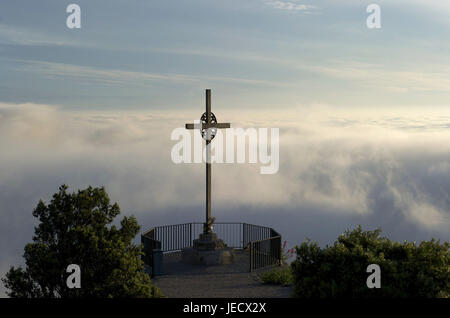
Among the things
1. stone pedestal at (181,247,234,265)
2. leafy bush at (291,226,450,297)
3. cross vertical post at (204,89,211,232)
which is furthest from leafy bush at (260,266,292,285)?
cross vertical post at (204,89,211,232)

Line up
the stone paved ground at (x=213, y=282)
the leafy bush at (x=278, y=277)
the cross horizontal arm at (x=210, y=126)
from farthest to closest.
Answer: the cross horizontal arm at (x=210, y=126)
the leafy bush at (x=278, y=277)
the stone paved ground at (x=213, y=282)

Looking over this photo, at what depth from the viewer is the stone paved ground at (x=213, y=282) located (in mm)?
19016

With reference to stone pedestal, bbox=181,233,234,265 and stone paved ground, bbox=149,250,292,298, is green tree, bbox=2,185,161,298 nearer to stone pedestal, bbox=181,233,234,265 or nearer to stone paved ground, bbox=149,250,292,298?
stone paved ground, bbox=149,250,292,298

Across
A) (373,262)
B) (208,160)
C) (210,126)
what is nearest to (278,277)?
(373,262)

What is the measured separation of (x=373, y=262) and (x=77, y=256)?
8409mm

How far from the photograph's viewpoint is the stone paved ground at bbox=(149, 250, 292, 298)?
1902 centimetres

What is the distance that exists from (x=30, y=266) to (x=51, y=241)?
2.91 ft

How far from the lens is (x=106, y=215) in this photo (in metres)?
16.2

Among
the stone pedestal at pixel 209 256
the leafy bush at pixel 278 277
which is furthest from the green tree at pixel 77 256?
the stone pedestal at pixel 209 256

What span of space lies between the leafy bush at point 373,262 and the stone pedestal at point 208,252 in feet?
24.3

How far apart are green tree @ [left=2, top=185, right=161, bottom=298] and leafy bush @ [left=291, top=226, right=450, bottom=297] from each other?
15.6ft

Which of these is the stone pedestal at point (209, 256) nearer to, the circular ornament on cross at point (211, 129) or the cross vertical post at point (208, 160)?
the cross vertical post at point (208, 160)
